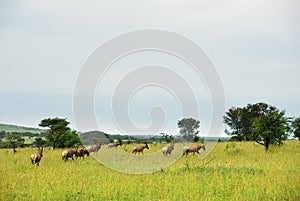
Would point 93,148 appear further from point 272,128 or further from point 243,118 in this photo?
point 243,118

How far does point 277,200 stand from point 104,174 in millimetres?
7001

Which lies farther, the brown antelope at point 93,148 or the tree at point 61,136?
the tree at point 61,136

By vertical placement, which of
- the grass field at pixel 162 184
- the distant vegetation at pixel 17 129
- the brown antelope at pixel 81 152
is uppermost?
the distant vegetation at pixel 17 129

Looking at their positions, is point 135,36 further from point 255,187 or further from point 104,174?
point 255,187

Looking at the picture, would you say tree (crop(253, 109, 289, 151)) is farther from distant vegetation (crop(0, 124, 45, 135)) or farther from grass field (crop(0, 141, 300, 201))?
distant vegetation (crop(0, 124, 45, 135))

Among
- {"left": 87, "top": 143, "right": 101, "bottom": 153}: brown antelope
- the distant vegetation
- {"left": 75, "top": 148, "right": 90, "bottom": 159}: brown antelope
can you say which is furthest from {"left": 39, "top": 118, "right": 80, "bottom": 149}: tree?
the distant vegetation

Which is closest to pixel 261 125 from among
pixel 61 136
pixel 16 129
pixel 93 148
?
pixel 93 148

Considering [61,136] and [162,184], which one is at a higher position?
[61,136]

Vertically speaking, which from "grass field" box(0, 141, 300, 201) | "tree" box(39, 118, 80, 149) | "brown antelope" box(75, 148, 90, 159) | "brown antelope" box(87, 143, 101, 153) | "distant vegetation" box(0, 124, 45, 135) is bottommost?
"grass field" box(0, 141, 300, 201)

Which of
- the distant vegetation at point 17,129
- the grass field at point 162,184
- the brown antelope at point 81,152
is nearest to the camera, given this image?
the grass field at point 162,184

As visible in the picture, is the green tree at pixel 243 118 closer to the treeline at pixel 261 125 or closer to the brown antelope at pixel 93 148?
the treeline at pixel 261 125

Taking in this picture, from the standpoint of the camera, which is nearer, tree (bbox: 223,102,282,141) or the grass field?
the grass field

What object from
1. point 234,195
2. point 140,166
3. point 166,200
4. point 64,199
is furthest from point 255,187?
point 140,166

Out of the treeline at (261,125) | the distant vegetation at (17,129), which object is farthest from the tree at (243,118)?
the distant vegetation at (17,129)
